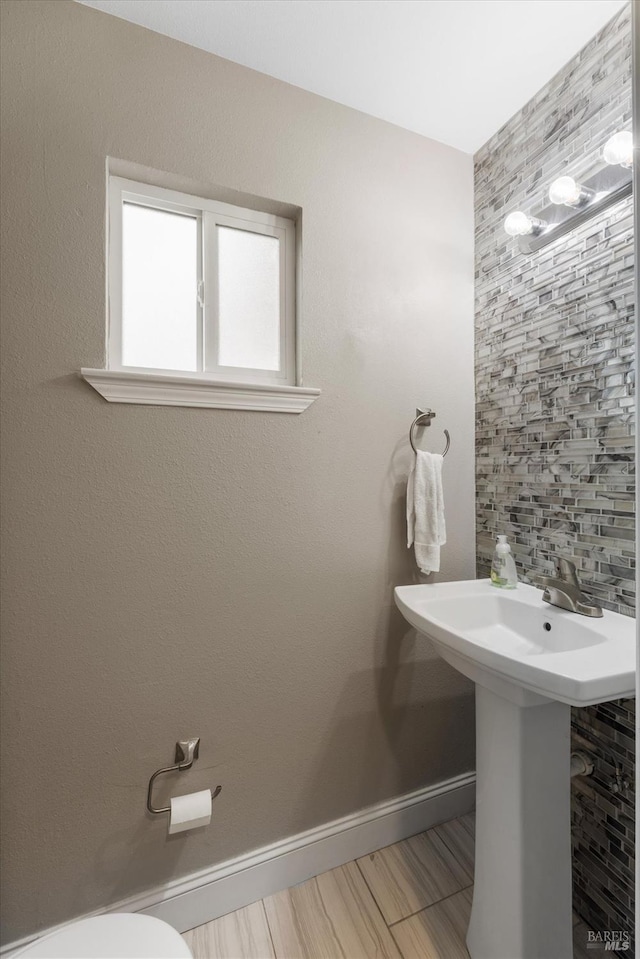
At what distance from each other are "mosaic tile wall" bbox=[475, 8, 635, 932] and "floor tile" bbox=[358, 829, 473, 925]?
350 mm

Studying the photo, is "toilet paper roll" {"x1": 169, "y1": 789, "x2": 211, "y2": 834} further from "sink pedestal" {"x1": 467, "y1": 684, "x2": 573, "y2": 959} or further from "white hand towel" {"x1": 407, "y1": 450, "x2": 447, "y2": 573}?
"white hand towel" {"x1": 407, "y1": 450, "x2": 447, "y2": 573}

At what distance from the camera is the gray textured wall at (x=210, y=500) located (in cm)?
107

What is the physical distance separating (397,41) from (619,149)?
26.3 inches

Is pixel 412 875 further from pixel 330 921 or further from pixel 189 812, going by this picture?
pixel 189 812

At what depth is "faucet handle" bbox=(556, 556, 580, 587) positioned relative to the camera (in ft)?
3.93

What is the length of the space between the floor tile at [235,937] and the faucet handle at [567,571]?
1.25 metres

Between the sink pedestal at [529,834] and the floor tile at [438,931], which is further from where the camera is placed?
the floor tile at [438,931]

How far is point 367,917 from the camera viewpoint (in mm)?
1228

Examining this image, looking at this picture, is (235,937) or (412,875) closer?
(235,937)

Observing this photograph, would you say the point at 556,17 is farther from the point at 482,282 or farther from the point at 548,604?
the point at 548,604

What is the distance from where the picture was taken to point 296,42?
1.21 metres

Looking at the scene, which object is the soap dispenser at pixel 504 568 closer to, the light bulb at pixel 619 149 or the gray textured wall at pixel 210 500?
the gray textured wall at pixel 210 500

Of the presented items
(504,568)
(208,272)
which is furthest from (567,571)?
(208,272)

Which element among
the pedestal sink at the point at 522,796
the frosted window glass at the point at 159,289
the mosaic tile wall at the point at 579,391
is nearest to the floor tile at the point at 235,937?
the pedestal sink at the point at 522,796
